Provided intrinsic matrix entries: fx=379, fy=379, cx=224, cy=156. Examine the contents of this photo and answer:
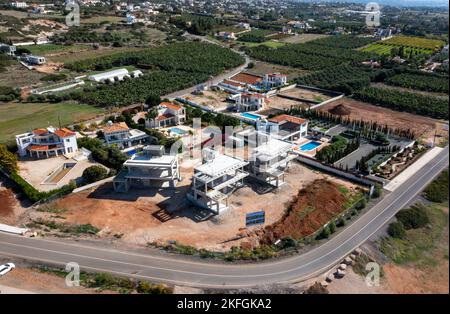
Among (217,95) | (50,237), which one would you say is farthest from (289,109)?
(50,237)

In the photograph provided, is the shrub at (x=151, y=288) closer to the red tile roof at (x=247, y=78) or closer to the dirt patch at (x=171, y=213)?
the dirt patch at (x=171, y=213)

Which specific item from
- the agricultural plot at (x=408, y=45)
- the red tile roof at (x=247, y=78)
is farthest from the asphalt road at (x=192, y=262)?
the agricultural plot at (x=408, y=45)

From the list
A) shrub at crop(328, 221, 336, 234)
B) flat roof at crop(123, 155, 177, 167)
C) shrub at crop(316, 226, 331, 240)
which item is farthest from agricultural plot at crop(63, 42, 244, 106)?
shrub at crop(316, 226, 331, 240)

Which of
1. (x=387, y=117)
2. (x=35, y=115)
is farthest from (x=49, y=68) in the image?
(x=387, y=117)

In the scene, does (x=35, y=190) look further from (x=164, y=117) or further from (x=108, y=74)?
(x=108, y=74)

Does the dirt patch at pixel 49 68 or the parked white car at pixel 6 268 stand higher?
the dirt patch at pixel 49 68

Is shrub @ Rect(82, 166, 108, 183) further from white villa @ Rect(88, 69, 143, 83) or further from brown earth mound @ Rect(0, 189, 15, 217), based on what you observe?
white villa @ Rect(88, 69, 143, 83)
